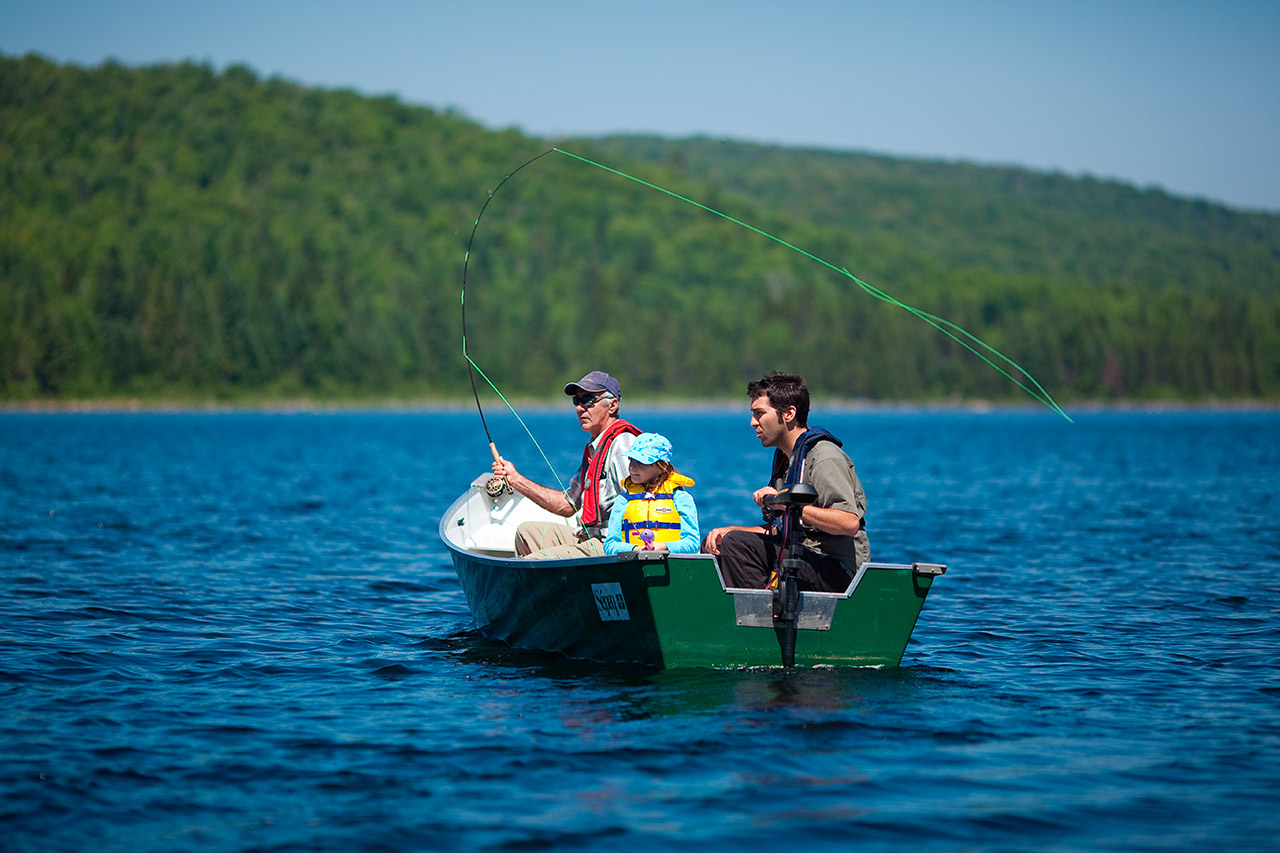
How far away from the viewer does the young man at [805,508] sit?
8773mm

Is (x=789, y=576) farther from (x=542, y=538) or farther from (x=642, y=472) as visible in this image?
(x=542, y=538)

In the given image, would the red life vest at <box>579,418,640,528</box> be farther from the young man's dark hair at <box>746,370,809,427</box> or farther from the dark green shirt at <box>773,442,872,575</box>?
the dark green shirt at <box>773,442,872,575</box>

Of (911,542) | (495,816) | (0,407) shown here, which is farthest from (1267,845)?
(0,407)

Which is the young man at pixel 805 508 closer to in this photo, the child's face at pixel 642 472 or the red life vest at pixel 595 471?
the child's face at pixel 642 472

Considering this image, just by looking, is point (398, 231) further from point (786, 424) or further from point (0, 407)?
point (786, 424)

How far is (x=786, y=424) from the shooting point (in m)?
9.20

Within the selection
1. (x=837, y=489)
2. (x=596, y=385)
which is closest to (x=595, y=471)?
(x=596, y=385)

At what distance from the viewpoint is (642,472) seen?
8977 millimetres

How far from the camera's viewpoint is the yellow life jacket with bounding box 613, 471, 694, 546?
922cm

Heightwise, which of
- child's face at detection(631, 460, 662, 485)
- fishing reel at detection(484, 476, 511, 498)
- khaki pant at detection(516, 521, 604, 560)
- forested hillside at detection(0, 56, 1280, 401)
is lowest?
khaki pant at detection(516, 521, 604, 560)

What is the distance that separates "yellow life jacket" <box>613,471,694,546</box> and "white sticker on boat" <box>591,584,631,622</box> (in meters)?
0.35

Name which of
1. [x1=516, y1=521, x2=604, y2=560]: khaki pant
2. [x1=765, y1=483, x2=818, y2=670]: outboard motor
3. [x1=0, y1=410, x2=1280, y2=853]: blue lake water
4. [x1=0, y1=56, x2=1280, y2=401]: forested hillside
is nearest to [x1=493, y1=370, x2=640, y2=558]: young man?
[x1=516, y1=521, x2=604, y2=560]: khaki pant

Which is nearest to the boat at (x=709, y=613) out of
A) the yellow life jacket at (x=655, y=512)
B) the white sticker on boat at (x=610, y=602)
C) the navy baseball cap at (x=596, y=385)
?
the white sticker on boat at (x=610, y=602)

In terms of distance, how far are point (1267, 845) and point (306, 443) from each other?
194ft
